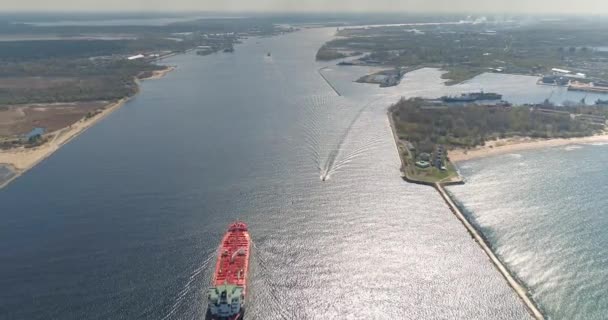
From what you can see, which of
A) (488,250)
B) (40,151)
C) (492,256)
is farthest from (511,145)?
(40,151)

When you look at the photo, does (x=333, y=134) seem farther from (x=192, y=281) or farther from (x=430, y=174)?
(x=192, y=281)

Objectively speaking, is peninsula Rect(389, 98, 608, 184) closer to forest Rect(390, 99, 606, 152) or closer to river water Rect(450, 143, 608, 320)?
forest Rect(390, 99, 606, 152)

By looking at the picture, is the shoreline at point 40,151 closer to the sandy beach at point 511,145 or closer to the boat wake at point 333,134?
the boat wake at point 333,134

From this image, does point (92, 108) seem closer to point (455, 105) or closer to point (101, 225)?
point (101, 225)

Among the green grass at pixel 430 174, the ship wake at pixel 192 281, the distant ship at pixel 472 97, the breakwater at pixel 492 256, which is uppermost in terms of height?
the distant ship at pixel 472 97

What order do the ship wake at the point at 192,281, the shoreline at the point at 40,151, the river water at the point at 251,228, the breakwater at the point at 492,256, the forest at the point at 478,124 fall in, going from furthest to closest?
1. the forest at the point at 478,124
2. the shoreline at the point at 40,151
3. the river water at the point at 251,228
4. the breakwater at the point at 492,256
5. the ship wake at the point at 192,281

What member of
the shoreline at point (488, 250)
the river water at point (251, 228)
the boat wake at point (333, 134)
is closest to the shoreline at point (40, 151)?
the river water at point (251, 228)

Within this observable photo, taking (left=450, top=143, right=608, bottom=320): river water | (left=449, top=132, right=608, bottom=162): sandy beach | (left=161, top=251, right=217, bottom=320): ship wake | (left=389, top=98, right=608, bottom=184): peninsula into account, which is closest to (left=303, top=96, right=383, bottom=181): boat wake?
(left=389, top=98, right=608, bottom=184): peninsula
